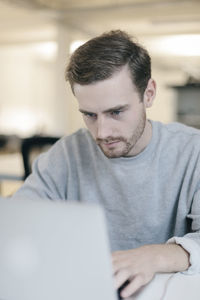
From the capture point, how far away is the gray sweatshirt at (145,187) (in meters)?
1.15

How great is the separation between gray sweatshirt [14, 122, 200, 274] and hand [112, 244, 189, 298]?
0.22m

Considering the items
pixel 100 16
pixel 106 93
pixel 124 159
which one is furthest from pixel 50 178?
pixel 100 16

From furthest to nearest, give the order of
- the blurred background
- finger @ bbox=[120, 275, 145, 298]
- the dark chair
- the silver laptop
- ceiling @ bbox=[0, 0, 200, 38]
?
the blurred background, ceiling @ bbox=[0, 0, 200, 38], the dark chair, finger @ bbox=[120, 275, 145, 298], the silver laptop

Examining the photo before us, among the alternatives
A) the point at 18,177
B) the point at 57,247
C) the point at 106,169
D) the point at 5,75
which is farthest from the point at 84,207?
the point at 5,75

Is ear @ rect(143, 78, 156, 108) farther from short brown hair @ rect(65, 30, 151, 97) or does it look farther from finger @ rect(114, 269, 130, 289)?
finger @ rect(114, 269, 130, 289)

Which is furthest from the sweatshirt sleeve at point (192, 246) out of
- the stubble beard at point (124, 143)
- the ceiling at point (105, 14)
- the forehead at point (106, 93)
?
the ceiling at point (105, 14)

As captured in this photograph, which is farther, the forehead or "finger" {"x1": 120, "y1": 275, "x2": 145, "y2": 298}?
the forehead

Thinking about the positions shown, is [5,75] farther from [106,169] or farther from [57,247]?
[57,247]

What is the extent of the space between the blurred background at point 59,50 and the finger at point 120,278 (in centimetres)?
274

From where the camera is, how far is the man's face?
1.02 metres

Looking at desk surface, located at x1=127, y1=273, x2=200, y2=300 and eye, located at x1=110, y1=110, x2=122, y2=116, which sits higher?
eye, located at x1=110, y1=110, x2=122, y2=116

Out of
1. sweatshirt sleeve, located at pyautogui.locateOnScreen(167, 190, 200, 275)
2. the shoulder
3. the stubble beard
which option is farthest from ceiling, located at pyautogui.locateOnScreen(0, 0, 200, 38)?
sweatshirt sleeve, located at pyautogui.locateOnScreen(167, 190, 200, 275)

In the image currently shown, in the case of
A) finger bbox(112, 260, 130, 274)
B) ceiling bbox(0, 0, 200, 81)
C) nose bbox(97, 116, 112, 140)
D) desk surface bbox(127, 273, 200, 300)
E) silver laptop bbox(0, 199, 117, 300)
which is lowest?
desk surface bbox(127, 273, 200, 300)

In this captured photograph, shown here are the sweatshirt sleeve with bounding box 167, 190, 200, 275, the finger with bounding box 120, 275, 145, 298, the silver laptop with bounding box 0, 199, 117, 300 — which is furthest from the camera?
the sweatshirt sleeve with bounding box 167, 190, 200, 275
